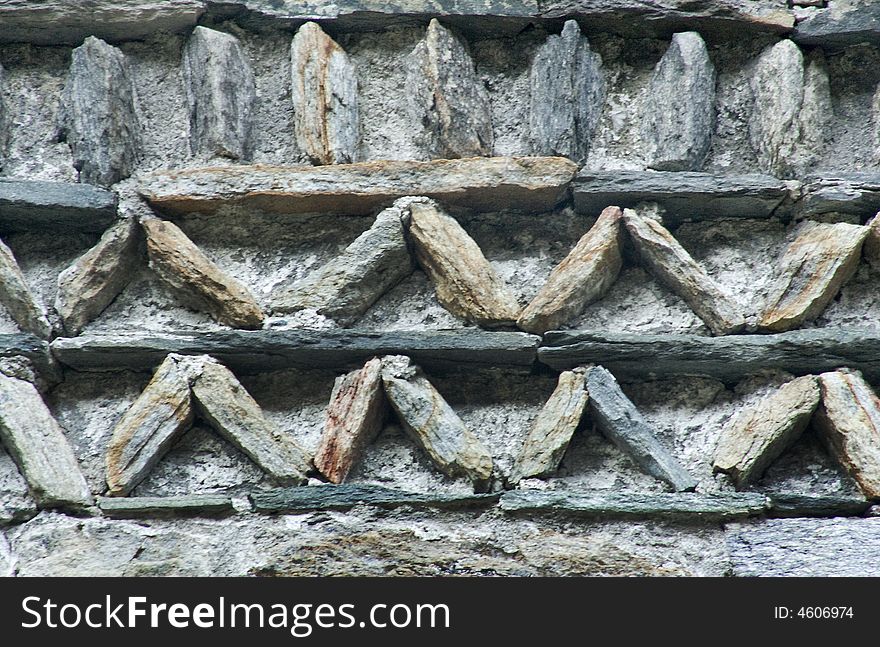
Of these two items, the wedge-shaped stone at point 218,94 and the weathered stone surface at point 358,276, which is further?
the wedge-shaped stone at point 218,94

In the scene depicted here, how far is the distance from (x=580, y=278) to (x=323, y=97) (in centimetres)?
77

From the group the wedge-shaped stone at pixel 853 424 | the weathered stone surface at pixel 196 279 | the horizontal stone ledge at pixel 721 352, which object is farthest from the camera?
the weathered stone surface at pixel 196 279

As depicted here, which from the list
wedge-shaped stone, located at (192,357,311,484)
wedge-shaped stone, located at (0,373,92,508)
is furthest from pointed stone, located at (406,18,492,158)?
wedge-shaped stone, located at (0,373,92,508)

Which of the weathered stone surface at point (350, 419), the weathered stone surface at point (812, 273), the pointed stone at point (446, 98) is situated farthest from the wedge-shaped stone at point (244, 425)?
the weathered stone surface at point (812, 273)

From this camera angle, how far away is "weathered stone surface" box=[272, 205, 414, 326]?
2.94m

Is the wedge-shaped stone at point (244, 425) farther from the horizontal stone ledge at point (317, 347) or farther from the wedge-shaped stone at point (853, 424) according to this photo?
the wedge-shaped stone at point (853, 424)

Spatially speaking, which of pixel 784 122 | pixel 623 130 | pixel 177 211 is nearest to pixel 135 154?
pixel 177 211

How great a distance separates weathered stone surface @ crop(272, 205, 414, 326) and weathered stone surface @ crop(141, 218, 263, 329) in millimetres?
72

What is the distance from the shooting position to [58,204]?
3.03 meters

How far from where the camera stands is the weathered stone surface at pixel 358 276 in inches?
116

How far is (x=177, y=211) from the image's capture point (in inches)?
122

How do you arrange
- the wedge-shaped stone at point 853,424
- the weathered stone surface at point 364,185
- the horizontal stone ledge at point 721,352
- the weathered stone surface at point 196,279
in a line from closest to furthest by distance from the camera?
the wedge-shaped stone at point 853,424, the horizontal stone ledge at point 721,352, the weathered stone surface at point 196,279, the weathered stone surface at point 364,185

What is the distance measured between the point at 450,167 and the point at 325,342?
1.68 feet

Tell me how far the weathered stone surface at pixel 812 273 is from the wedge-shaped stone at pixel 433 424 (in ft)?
2.25
